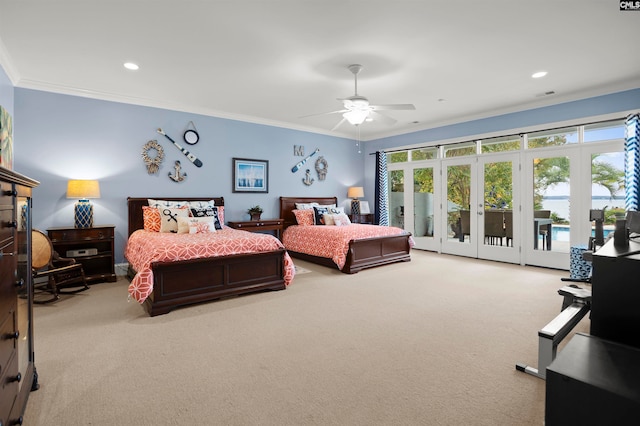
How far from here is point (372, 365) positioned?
2.33 metres

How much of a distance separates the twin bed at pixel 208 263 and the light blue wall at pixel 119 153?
12.8 inches

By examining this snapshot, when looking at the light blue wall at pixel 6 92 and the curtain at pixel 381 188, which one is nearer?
the light blue wall at pixel 6 92

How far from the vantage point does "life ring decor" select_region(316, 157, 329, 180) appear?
7387 millimetres

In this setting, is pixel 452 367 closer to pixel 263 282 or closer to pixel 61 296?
pixel 263 282

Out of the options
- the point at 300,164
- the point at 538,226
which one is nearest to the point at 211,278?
the point at 300,164

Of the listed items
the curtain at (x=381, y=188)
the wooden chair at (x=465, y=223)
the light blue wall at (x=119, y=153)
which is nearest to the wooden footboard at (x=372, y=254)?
the wooden chair at (x=465, y=223)

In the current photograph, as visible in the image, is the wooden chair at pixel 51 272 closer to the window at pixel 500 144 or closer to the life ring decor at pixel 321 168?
the life ring decor at pixel 321 168

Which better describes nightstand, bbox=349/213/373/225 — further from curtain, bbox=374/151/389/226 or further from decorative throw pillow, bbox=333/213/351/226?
decorative throw pillow, bbox=333/213/351/226

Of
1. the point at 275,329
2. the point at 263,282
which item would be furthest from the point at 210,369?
the point at 263,282

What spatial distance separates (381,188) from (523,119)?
3.15m

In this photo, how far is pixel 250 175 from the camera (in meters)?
6.32

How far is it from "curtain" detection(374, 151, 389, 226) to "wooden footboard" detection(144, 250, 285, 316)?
4057mm

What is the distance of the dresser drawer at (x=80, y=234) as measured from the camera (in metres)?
4.18

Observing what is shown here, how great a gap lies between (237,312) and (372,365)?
164 cm
